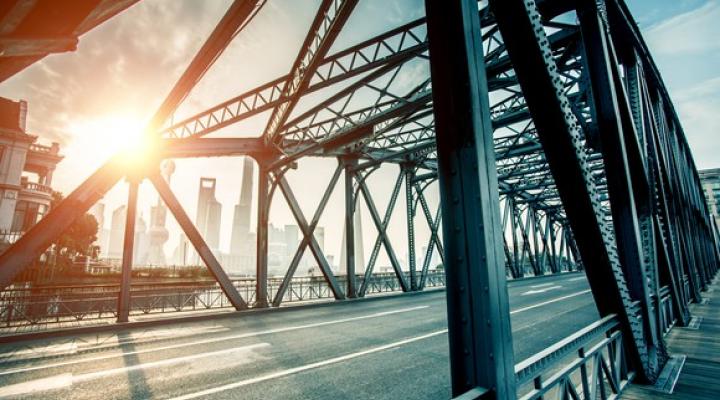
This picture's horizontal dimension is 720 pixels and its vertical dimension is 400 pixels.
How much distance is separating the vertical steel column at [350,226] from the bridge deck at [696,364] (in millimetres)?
11939

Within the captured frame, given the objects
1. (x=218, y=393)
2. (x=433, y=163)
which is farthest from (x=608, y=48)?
(x=433, y=163)

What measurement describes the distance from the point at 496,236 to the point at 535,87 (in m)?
1.77

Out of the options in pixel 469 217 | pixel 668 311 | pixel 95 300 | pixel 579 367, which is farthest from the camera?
pixel 95 300

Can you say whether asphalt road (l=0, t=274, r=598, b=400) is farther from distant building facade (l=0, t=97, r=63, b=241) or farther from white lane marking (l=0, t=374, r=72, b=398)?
distant building facade (l=0, t=97, r=63, b=241)

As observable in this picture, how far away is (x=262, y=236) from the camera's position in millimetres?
13883

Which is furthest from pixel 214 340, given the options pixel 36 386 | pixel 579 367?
pixel 579 367

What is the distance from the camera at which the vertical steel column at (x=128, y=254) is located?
932 cm

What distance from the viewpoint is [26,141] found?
29734 mm

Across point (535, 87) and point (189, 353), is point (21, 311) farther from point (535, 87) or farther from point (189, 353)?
point (535, 87)

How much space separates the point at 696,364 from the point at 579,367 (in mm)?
3600

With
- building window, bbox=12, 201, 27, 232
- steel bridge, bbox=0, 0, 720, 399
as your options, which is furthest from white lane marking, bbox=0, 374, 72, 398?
building window, bbox=12, 201, 27, 232

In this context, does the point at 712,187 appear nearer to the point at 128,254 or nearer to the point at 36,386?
the point at 128,254

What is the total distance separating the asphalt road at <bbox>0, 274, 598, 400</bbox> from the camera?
439 cm

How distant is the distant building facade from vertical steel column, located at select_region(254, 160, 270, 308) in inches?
1133
